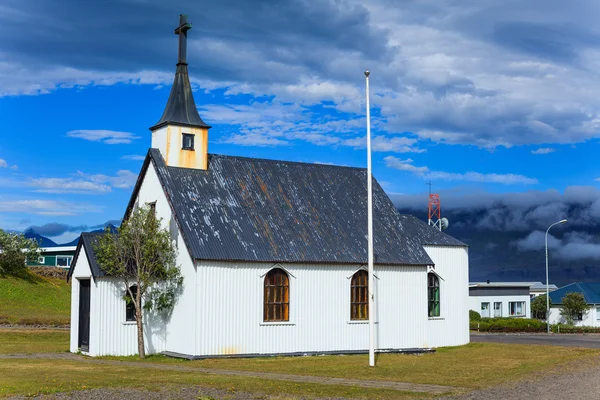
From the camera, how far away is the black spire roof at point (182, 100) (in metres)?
34.0

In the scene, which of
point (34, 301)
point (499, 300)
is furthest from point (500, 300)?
point (34, 301)

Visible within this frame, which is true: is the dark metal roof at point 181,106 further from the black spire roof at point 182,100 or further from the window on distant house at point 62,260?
the window on distant house at point 62,260

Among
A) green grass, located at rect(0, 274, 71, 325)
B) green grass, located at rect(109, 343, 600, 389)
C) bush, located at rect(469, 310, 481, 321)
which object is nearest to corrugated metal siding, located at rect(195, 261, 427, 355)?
green grass, located at rect(109, 343, 600, 389)

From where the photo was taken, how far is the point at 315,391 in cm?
1909

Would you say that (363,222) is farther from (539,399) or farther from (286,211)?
(539,399)

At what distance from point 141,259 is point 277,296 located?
5989 mm

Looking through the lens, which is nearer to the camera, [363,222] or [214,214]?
[214,214]

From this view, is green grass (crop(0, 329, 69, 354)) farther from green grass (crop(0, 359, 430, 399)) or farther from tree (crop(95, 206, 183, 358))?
green grass (crop(0, 359, 430, 399))

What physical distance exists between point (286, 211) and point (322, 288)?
4056 millimetres

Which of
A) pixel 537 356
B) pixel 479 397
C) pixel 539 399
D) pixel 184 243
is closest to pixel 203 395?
pixel 479 397

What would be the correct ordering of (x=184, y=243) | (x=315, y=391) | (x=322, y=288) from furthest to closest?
(x=322, y=288) → (x=184, y=243) → (x=315, y=391)

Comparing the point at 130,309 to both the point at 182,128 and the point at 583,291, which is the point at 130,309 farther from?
the point at 583,291

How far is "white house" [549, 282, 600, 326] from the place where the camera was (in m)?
75.8

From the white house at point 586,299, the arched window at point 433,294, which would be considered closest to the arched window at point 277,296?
the arched window at point 433,294
